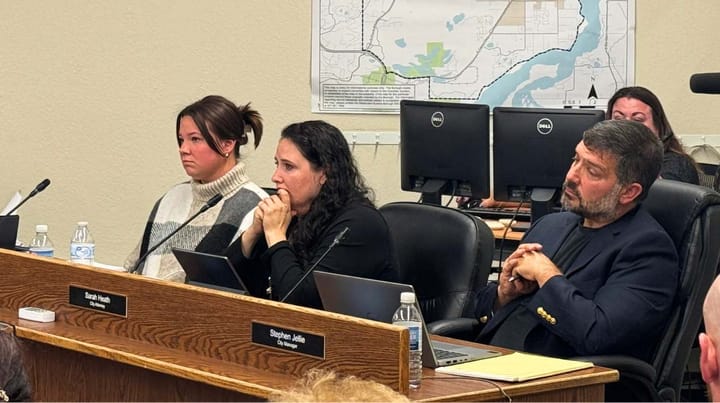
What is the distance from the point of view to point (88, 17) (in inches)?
217

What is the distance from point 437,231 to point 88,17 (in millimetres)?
2789

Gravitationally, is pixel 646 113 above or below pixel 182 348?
above

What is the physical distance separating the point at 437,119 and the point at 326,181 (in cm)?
114

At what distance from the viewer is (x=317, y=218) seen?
329cm

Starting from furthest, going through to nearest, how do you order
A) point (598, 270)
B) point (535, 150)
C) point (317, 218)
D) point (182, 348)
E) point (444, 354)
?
1. point (535, 150)
2. point (317, 218)
3. point (598, 270)
4. point (182, 348)
5. point (444, 354)

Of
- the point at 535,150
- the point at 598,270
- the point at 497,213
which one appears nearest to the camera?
the point at 598,270

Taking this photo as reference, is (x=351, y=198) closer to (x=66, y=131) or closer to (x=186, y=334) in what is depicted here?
(x=186, y=334)

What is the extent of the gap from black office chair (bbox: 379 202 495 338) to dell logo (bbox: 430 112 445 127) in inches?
35.7

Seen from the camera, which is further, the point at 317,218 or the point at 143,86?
the point at 143,86

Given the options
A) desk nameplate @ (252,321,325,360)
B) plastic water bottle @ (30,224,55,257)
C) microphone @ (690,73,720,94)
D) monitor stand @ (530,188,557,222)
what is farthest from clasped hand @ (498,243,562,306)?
plastic water bottle @ (30,224,55,257)

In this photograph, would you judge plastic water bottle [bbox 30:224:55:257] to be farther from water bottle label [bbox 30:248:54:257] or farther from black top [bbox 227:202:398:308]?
black top [bbox 227:202:398:308]

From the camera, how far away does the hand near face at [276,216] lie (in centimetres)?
330

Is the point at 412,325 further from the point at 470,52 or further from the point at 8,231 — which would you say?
the point at 470,52

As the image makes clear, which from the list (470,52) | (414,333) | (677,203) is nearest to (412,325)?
(414,333)
